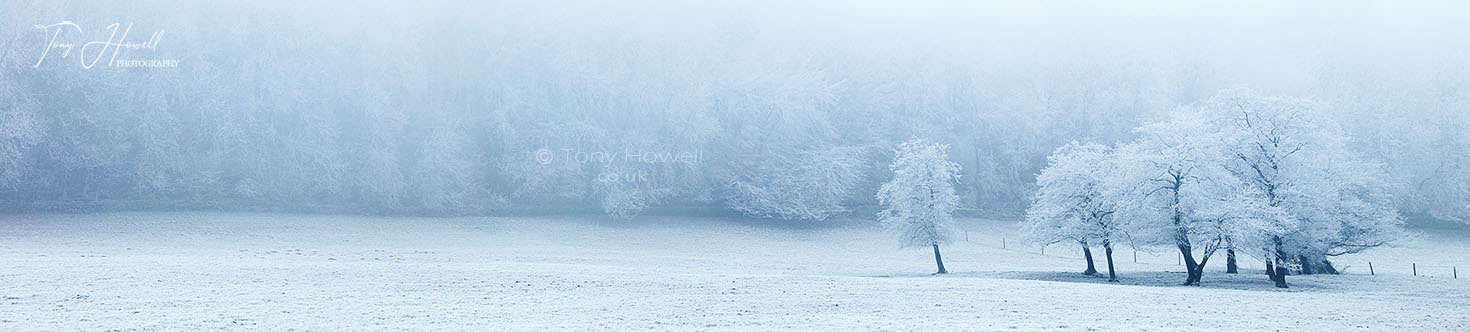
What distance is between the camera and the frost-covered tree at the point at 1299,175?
32.3 metres

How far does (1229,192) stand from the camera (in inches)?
1293

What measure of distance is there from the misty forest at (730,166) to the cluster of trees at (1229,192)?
0.46ft

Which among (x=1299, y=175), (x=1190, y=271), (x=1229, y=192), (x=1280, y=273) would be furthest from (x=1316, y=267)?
(x=1190, y=271)

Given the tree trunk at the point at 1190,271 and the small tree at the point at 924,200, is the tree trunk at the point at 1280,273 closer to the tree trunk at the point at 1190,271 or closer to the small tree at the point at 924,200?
the tree trunk at the point at 1190,271

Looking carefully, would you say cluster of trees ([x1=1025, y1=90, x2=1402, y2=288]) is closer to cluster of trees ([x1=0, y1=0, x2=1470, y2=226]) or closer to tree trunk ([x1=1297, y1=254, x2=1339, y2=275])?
tree trunk ([x1=1297, y1=254, x2=1339, y2=275])

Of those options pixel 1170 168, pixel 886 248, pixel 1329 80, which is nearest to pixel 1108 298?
pixel 1170 168

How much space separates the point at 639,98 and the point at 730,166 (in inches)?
268

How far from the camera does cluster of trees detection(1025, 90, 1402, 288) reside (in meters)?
31.7

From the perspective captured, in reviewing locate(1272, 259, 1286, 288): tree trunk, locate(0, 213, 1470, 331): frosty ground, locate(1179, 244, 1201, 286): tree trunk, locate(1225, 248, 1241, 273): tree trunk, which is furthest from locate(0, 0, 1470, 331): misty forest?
locate(1225, 248, 1241, 273): tree trunk

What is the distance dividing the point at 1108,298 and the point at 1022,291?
2.10 meters

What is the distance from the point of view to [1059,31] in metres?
66.6

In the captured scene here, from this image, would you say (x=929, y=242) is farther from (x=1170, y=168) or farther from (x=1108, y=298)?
(x=1108, y=298)

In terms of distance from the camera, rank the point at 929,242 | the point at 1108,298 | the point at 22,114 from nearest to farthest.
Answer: the point at 1108,298 → the point at 929,242 → the point at 22,114

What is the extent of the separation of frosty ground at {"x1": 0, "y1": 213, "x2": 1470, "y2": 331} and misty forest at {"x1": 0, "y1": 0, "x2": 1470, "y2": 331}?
20 centimetres
